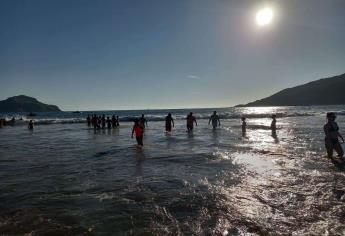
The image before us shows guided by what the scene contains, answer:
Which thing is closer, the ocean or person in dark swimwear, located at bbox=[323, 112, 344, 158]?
the ocean

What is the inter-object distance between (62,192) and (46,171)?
3.91m

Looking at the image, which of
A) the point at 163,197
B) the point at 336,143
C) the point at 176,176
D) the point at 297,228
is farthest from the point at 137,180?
the point at 336,143

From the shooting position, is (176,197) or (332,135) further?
(332,135)

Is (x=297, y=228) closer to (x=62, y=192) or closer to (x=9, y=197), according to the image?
(x=62, y=192)

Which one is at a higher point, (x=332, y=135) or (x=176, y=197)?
(x=332, y=135)

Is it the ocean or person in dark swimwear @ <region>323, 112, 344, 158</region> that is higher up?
person in dark swimwear @ <region>323, 112, 344, 158</region>

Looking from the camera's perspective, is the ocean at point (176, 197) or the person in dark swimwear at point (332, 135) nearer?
the ocean at point (176, 197)

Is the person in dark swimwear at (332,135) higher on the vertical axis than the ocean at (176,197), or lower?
higher

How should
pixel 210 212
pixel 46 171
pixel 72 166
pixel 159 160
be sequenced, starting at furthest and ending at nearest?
pixel 159 160 < pixel 72 166 < pixel 46 171 < pixel 210 212

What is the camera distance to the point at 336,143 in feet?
49.2

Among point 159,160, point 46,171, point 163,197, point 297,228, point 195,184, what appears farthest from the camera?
point 159,160

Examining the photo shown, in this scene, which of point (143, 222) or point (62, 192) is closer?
point (143, 222)

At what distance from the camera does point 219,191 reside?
31.6 feet

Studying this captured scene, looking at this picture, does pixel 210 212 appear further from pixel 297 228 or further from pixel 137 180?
pixel 137 180
